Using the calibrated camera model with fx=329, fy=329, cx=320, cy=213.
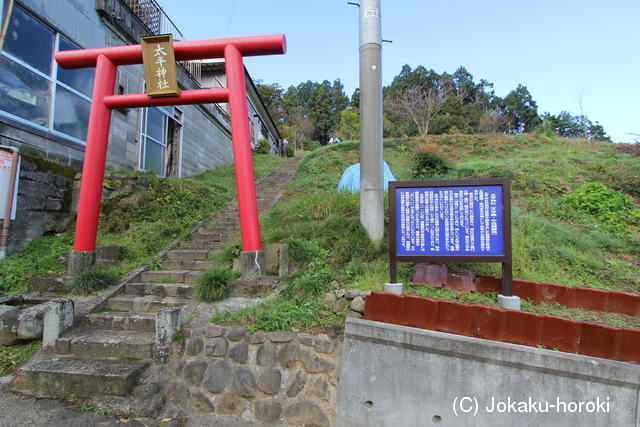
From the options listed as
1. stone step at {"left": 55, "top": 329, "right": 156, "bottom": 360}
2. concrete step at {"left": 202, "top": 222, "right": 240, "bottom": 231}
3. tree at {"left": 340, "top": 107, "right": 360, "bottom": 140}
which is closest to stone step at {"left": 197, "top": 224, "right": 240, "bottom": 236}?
concrete step at {"left": 202, "top": 222, "right": 240, "bottom": 231}

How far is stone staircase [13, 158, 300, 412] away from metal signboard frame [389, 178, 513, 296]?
2.65 meters

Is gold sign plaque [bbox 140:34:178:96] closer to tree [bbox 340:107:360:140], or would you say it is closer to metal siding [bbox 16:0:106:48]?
metal siding [bbox 16:0:106:48]

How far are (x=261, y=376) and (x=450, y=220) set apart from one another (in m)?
2.55

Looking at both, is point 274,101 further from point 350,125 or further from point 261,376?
point 261,376

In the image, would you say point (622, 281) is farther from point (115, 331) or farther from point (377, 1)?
point (115, 331)

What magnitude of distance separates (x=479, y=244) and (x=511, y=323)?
91 centimetres

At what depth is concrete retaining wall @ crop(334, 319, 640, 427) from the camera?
99.2 inches

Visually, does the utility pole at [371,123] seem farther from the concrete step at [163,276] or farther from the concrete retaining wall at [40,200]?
the concrete retaining wall at [40,200]

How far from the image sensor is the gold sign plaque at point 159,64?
5176 mm

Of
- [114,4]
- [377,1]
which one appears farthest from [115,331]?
[114,4]

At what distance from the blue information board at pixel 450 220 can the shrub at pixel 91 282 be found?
4.14 meters

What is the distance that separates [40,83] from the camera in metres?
6.69

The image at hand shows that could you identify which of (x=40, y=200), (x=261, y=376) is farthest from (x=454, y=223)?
(x=40, y=200)

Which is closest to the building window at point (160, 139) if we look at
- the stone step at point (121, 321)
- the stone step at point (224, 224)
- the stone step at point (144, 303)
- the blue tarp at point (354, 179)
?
the stone step at point (224, 224)
